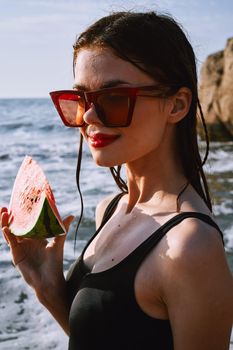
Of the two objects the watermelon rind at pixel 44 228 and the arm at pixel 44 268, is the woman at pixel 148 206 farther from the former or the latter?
the watermelon rind at pixel 44 228

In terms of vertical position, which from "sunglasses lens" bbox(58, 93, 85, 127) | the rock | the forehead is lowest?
the rock

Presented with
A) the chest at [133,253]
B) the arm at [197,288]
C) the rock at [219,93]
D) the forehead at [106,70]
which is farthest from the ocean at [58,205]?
the arm at [197,288]

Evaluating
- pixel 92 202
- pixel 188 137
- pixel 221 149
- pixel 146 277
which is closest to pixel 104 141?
pixel 188 137

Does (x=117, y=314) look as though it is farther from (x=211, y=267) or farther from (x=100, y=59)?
(x=100, y=59)

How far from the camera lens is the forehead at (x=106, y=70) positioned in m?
2.18

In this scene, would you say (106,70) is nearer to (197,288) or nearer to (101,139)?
(101,139)

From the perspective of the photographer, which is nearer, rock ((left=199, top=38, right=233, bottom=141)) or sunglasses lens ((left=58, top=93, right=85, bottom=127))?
sunglasses lens ((left=58, top=93, right=85, bottom=127))

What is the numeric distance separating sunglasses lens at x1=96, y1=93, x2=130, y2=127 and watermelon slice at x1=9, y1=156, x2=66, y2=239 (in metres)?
0.65

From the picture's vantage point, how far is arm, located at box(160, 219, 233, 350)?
1943 millimetres

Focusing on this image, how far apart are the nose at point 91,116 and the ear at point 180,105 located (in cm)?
31

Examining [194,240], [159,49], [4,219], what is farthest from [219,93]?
[194,240]

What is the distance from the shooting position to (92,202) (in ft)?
37.6

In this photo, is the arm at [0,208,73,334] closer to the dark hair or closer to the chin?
the chin

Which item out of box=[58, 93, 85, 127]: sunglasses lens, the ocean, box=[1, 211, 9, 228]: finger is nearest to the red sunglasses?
box=[58, 93, 85, 127]: sunglasses lens
